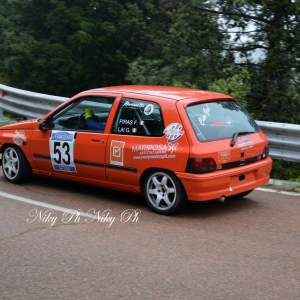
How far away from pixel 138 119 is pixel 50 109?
5.46 metres

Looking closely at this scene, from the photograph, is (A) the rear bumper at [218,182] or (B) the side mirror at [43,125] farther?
(B) the side mirror at [43,125]

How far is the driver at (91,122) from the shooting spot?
24.5 feet

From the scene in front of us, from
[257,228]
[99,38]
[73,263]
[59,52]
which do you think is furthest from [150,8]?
[73,263]

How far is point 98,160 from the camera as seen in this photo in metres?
7.40

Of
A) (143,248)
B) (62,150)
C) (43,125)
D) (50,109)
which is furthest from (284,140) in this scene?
(50,109)

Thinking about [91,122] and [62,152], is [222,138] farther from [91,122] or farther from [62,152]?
[62,152]

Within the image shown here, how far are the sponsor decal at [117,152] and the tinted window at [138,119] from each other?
0.16 m

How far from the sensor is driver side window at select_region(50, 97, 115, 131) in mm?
7504

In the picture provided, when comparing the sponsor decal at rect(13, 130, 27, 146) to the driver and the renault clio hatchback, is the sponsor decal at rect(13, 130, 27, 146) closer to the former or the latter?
the renault clio hatchback

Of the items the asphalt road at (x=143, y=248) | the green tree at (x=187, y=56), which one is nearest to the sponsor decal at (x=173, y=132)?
the asphalt road at (x=143, y=248)

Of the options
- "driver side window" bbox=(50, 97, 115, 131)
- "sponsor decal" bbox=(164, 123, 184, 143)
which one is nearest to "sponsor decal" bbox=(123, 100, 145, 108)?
Result: "driver side window" bbox=(50, 97, 115, 131)

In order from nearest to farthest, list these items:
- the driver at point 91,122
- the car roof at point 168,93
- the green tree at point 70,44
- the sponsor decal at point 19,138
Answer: the car roof at point 168,93
the driver at point 91,122
the sponsor decal at point 19,138
the green tree at point 70,44

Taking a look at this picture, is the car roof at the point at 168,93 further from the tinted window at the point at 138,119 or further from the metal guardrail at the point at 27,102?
the metal guardrail at the point at 27,102

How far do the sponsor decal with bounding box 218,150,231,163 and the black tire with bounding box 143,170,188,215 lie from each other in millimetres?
559
